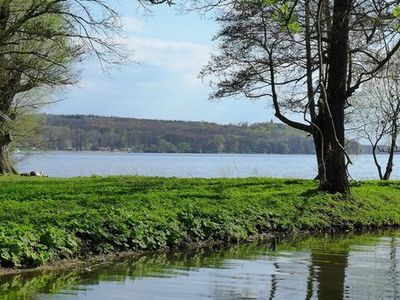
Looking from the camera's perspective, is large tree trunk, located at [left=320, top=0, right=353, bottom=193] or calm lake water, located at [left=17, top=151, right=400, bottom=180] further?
calm lake water, located at [left=17, top=151, right=400, bottom=180]

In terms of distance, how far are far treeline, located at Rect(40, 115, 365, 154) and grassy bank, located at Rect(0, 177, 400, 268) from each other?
6247 centimetres

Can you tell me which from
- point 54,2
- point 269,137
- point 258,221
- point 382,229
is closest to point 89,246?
point 258,221

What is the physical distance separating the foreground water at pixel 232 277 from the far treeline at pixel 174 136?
69901 mm

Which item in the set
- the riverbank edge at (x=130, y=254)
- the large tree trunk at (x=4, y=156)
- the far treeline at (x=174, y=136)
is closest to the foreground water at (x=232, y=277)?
the riverbank edge at (x=130, y=254)

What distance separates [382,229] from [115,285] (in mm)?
11233

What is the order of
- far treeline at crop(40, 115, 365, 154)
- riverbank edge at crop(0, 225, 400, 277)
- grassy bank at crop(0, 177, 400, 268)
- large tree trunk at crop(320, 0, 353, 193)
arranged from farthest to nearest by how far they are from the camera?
far treeline at crop(40, 115, 365, 154) → large tree trunk at crop(320, 0, 353, 193) → grassy bank at crop(0, 177, 400, 268) → riverbank edge at crop(0, 225, 400, 277)

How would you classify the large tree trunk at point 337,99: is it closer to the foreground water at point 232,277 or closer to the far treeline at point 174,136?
the foreground water at point 232,277

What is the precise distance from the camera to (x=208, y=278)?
398 inches

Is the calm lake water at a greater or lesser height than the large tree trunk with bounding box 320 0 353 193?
lesser

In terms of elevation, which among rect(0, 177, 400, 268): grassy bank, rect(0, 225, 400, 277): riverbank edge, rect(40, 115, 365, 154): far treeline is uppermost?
rect(40, 115, 365, 154): far treeline

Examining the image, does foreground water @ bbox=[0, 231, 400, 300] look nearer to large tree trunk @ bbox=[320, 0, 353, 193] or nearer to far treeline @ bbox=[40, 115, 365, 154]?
large tree trunk @ bbox=[320, 0, 353, 193]

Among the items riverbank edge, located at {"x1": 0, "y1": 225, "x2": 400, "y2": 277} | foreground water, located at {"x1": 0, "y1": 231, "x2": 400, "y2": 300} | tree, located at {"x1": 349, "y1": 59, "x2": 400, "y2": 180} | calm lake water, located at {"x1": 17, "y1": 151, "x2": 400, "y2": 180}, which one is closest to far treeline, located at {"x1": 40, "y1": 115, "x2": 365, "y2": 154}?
calm lake water, located at {"x1": 17, "y1": 151, "x2": 400, "y2": 180}

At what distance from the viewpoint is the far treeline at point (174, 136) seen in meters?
91.6

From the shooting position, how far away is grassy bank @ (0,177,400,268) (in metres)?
11.0
